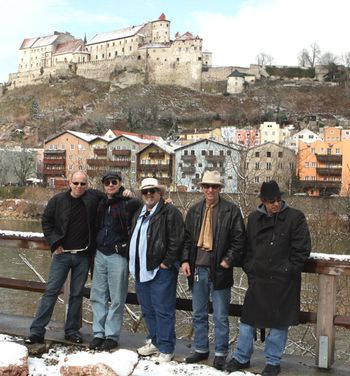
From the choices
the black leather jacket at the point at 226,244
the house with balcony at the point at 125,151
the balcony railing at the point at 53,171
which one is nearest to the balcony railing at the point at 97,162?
the house with balcony at the point at 125,151

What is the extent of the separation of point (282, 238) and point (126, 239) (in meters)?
1.47

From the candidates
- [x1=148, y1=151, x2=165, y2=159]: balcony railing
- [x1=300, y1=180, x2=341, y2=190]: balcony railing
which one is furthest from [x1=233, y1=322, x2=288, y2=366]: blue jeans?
[x1=148, y1=151, x2=165, y2=159]: balcony railing

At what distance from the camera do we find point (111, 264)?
194 inches

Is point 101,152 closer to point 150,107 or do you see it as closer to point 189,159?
point 189,159

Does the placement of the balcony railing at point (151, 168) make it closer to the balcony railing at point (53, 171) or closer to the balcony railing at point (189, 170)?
the balcony railing at point (189, 170)

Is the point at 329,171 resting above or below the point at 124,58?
below

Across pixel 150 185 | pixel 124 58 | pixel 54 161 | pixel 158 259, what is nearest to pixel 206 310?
pixel 158 259

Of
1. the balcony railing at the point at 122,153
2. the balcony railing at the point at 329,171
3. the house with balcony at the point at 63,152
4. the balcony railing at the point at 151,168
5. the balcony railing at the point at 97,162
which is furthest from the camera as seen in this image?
the house with balcony at the point at 63,152

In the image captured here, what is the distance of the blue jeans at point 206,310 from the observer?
15.0ft

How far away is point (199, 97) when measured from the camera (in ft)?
324

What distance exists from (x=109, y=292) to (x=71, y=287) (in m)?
0.40

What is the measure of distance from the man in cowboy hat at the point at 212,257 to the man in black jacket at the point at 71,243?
1.04 metres

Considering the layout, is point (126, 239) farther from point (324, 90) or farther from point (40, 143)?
point (324, 90)

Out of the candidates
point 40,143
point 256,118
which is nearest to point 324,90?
point 256,118
